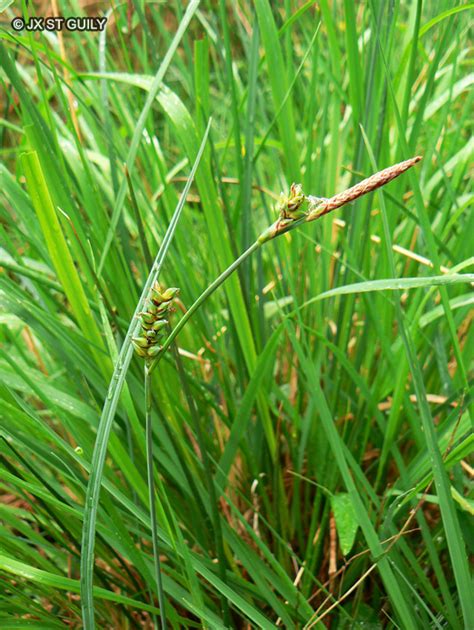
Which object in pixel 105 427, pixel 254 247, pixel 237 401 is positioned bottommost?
pixel 237 401

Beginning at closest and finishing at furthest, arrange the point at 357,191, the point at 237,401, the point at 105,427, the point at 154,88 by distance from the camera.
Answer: the point at 357,191 → the point at 105,427 → the point at 154,88 → the point at 237,401

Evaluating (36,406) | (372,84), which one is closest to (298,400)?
(372,84)

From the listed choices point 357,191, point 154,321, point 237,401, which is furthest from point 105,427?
point 237,401

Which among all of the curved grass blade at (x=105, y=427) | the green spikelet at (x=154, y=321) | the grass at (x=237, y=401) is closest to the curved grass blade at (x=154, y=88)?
the grass at (x=237, y=401)

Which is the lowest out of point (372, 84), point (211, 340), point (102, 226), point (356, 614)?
point (356, 614)

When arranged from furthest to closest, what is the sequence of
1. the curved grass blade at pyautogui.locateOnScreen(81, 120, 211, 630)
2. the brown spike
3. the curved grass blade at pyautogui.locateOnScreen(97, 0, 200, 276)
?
the curved grass blade at pyautogui.locateOnScreen(97, 0, 200, 276) → the curved grass blade at pyautogui.locateOnScreen(81, 120, 211, 630) → the brown spike

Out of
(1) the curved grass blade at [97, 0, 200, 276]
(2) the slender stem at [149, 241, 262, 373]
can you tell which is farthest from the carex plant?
(1) the curved grass blade at [97, 0, 200, 276]

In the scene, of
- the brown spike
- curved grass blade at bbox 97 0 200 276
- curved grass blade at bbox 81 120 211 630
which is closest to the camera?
the brown spike

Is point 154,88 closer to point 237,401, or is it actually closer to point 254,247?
point 254,247

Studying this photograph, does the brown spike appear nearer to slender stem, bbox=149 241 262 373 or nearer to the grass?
slender stem, bbox=149 241 262 373

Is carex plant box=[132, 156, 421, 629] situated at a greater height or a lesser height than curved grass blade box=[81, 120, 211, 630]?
greater

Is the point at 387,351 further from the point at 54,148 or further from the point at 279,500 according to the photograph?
the point at 54,148
